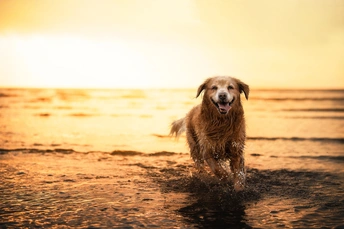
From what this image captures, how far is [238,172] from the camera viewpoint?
5.73 m

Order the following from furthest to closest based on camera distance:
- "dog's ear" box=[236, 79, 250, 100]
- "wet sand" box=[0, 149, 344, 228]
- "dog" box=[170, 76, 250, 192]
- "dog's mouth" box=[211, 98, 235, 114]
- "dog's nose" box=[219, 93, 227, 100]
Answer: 1. "dog's ear" box=[236, 79, 250, 100]
2. "dog" box=[170, 76, 250, 192]
3. "dog's mouth" box=[211, 98, 235, 114]
4. "dog's nose" box=[219, 93, 227, 100]
5. "wet sand" box=[0, 149, 344, 228]

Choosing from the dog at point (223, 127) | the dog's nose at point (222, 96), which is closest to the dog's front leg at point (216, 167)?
the dog at point (223, 127)

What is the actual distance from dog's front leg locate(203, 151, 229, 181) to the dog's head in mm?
890

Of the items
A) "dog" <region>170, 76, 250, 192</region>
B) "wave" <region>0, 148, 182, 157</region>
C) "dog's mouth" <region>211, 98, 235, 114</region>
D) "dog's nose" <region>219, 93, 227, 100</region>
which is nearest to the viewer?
"dog's nose" <region>219, 93, 227, 100</region>

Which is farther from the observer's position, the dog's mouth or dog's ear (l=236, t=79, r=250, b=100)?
dog's ear (l=236, t=79, r=250, b=100)

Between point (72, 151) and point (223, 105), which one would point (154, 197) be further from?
point (72, 151)

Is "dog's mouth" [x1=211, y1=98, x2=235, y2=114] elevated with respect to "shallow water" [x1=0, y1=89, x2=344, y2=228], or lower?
elevated

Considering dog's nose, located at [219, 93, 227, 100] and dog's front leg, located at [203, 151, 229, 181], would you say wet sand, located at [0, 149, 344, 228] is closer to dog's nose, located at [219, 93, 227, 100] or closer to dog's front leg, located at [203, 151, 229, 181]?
dog's front leg, located at [203, 151, 229, 181]

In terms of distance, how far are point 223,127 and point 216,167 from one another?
2.21 ft

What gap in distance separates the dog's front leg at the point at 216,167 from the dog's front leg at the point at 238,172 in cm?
17

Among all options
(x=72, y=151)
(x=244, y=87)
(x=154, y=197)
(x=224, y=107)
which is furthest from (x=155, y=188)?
(x=72, y=151)

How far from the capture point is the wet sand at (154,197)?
413 centimetres

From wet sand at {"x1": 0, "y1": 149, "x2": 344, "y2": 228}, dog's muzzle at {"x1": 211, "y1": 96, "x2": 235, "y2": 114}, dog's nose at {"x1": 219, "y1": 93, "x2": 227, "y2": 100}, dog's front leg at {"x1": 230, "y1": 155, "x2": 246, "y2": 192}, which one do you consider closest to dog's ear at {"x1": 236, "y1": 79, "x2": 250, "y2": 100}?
dog's muzzle at {"x1": 211, "y1": 96, "x2": 235, "y2": 114}

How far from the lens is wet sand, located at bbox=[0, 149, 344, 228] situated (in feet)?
13.6
